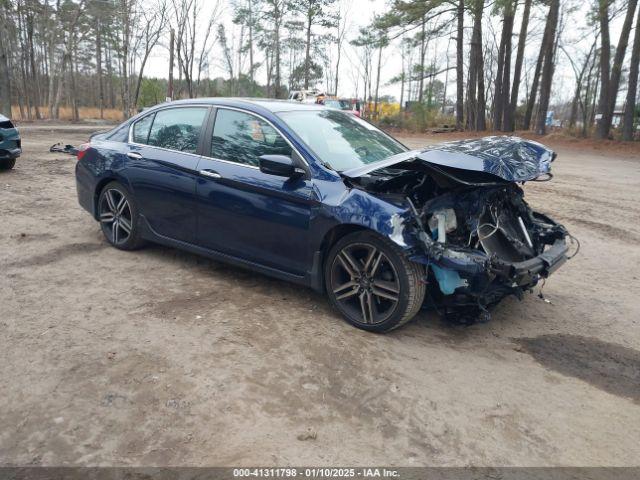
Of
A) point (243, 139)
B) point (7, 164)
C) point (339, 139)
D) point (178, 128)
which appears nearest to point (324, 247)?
point (339, 139)

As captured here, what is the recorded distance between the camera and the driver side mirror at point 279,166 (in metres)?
3.95

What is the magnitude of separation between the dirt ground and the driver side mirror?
1.13m

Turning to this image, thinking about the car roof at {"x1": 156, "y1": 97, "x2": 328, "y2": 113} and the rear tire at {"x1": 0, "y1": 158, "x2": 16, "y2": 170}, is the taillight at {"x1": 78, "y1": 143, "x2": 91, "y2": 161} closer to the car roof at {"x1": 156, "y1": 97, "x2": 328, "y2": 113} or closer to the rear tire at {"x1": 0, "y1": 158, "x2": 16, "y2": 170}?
the car roof at {"x1": 156, "y1": 97, "x2": 328, "y2": 113}

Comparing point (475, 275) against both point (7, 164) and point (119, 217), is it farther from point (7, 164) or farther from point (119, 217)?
point (7, 164)

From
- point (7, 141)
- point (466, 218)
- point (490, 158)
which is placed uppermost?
point (490, 158)

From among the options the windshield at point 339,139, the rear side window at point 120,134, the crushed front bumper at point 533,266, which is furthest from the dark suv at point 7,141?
the crushed front bumper at point 533,266

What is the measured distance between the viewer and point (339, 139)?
15.0 ft

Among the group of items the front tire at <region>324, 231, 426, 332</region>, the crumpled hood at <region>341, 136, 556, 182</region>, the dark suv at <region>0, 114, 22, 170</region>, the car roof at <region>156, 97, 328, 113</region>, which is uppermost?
the car roof at <region>156, 97, 328, 113</region>

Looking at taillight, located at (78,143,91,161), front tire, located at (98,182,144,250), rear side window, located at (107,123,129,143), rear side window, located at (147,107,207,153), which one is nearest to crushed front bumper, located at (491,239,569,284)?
rear side window, located at (147,107,207,153)

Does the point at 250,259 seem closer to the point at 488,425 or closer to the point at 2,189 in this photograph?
the point at 488,425

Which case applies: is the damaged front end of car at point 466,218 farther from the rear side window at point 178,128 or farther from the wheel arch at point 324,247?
the rear side window at point 178,128

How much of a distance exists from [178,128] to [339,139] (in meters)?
1.63

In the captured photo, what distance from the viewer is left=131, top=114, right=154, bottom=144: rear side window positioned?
5285mm

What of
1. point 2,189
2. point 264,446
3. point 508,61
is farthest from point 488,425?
point 508,61
